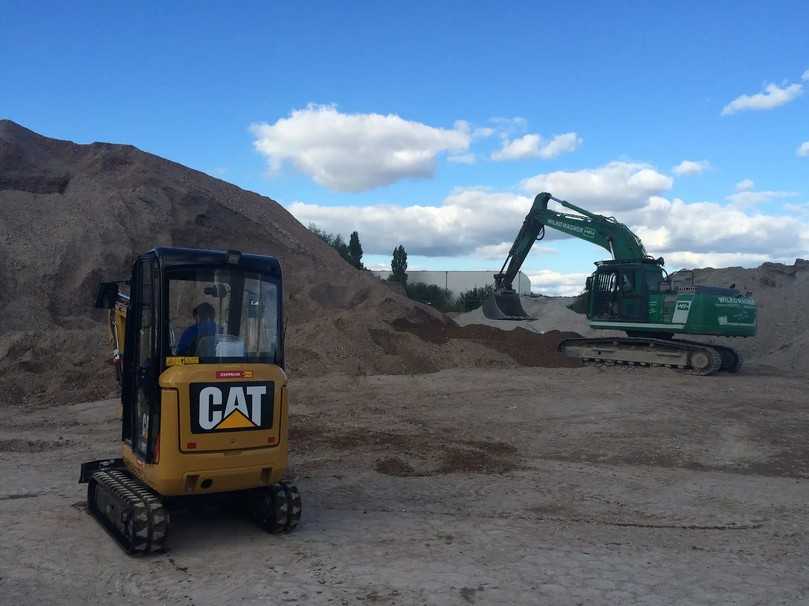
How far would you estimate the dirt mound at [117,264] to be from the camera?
18.8 metres

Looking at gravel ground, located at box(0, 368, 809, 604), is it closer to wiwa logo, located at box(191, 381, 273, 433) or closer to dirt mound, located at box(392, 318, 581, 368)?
wiwa logo, located at box(191, 381, 273, 433)

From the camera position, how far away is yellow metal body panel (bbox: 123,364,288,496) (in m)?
6.13

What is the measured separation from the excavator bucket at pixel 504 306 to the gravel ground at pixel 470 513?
348 inches

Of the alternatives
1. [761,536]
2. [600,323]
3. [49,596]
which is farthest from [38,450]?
[600,323]

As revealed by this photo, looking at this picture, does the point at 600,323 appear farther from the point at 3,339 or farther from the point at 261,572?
the point at 261,572

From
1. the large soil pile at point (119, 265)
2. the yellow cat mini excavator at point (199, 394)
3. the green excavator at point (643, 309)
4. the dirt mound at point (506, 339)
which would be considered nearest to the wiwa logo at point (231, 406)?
the yellow cat mini excavator at point (199, 394)

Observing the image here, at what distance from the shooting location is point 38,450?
11.3 meters

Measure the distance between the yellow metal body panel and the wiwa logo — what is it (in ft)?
0.14

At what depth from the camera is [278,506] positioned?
271 inches

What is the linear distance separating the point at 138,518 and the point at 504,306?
19158 mm

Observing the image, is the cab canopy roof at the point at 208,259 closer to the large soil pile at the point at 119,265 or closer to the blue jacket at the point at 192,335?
the blue jacket at the point at 192,335

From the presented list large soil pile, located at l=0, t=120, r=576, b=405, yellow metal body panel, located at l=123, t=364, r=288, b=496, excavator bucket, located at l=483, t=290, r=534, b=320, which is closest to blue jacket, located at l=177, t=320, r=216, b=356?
yellow metal body panel, located at l=123, t=364, r=288, b=496

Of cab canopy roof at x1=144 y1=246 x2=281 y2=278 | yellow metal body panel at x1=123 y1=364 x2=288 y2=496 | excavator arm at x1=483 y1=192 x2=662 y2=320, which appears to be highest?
excavator arm at x1=483 y1=192 x2=662 y2=320

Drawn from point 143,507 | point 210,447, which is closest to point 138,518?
point 143,507
